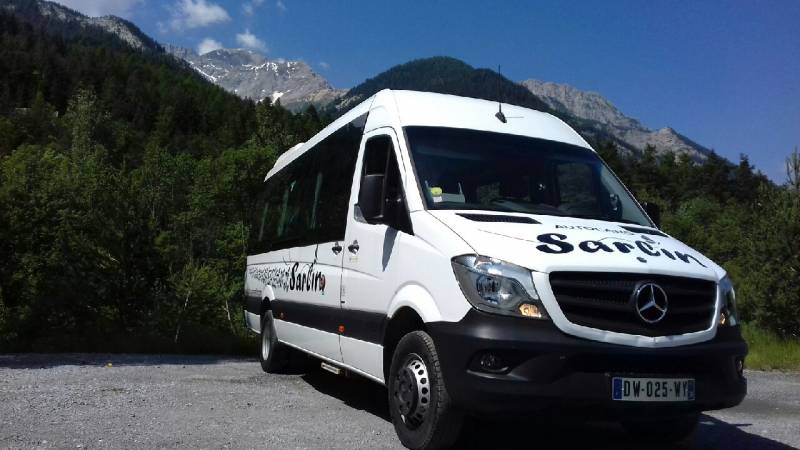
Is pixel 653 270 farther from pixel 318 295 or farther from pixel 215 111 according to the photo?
pixel 215 111

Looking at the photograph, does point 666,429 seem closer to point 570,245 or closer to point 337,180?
point 570,245

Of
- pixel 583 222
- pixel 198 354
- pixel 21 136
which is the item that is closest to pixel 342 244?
pixel 583 222

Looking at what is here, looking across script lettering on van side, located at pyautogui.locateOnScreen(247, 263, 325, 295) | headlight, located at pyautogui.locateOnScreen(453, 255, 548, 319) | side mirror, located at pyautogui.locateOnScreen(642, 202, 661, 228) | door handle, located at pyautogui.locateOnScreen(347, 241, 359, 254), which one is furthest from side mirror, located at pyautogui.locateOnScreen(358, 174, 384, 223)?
side mirror, located at pyautogui.locateOnScreen(642, 202, 661, 228)

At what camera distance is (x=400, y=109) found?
6160 millimetres

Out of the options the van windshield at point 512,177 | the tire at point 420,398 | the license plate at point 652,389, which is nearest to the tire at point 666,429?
the license plate at point 652,389

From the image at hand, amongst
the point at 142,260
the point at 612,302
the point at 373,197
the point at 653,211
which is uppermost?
the point at 653,211

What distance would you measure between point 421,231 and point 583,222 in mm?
1173

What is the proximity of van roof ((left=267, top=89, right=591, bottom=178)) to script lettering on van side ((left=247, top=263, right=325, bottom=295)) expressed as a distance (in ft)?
5.27

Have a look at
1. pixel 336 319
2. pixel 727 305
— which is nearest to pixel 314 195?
pixel 336 319

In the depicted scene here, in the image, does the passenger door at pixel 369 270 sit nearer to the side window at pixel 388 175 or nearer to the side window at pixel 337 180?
the side window at pixel 388 175

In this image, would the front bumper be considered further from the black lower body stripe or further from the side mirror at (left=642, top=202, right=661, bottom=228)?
the side mirror at (left=642, top=202, right=661, bottom=228)

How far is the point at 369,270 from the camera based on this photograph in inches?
235

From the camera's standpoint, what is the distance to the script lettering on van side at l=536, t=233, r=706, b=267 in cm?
467

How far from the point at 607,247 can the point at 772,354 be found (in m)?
11.5
